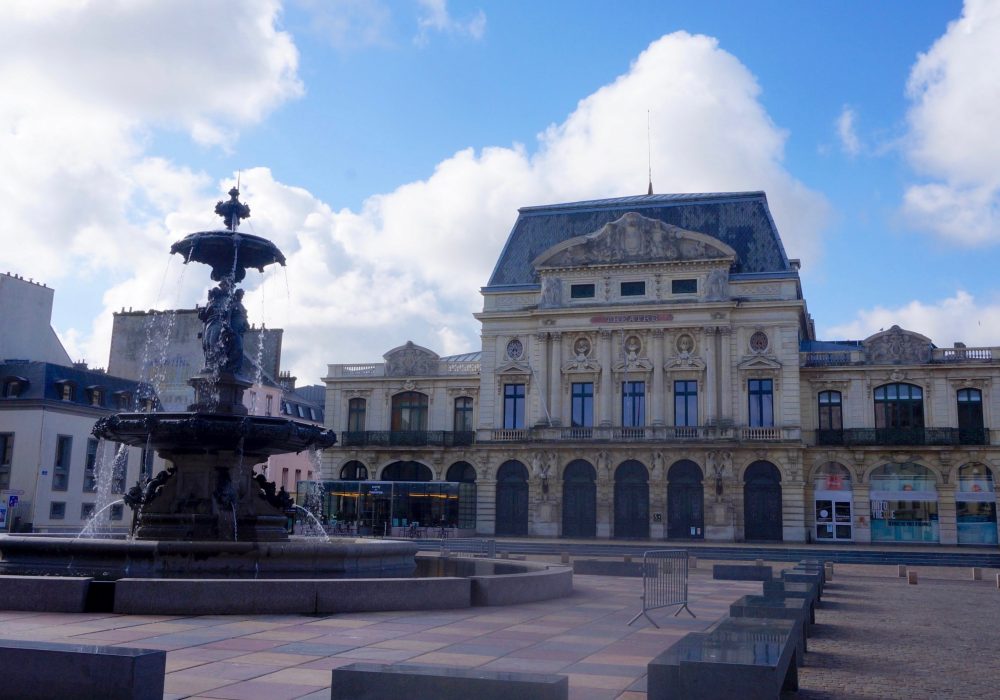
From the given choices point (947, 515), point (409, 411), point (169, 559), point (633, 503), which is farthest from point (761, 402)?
point (169, 559)

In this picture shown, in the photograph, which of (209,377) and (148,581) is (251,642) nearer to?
(148,581)

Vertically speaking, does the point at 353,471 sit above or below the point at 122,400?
below

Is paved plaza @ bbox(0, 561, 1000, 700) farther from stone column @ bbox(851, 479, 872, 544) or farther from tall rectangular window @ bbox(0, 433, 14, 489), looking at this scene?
tall rectangular window @ bbox(0, 433, 14, 489)

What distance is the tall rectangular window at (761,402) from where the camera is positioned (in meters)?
49.0

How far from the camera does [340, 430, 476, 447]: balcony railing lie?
5519cm

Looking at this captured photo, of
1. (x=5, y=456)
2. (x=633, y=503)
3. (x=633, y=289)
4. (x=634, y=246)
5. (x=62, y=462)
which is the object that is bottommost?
(x=633, y=503)

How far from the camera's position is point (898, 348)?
4919 cm

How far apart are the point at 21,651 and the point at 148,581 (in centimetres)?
570

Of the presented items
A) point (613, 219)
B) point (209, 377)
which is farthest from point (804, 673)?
point (613, 219)

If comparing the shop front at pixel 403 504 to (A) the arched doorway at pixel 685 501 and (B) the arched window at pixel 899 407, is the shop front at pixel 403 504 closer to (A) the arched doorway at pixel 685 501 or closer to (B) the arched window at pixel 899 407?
(A) the arched doorway at pixel 685 501

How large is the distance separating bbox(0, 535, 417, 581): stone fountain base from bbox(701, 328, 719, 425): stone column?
36.9 metres

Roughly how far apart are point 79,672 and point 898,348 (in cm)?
4880

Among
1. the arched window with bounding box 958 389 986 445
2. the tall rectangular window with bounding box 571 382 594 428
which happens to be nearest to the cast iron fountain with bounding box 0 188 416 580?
the tall rectangular window with bounding box 571 382 594 428

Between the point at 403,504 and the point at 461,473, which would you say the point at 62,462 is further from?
the point at 461,473
